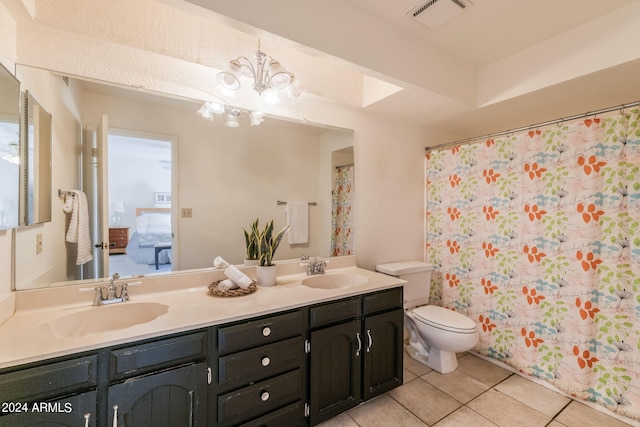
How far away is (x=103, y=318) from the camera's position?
127cm

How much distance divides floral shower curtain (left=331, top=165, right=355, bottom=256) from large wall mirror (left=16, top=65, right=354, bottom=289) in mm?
157

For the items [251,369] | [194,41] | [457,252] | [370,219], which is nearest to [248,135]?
[194,41]

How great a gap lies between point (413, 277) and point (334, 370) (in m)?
1.18

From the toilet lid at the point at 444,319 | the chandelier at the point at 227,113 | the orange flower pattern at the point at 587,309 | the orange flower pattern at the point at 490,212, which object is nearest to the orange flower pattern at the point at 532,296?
the orange flower pattern at the point at 587,309

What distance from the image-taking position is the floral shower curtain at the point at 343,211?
88.0 inches

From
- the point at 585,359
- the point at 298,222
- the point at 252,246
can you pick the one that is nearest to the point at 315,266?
the point at 298,222

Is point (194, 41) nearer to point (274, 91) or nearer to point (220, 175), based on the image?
point (274, 91)

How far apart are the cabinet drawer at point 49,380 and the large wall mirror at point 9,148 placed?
1.90 feet

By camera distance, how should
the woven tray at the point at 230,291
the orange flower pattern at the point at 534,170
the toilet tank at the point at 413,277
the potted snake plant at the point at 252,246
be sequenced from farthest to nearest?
1. the toilet tank at the point at 413,277
2. the orange flower pattern at the point at 534,170
3. the potted snake plant at the point at 252,246
4. the woven tray at the point at 230,291

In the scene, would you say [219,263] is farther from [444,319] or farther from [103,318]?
[444,319]

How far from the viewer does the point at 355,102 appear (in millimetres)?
2164

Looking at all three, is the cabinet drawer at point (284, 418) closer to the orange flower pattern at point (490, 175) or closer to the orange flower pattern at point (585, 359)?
the orange flower pattern at point (585, 359)

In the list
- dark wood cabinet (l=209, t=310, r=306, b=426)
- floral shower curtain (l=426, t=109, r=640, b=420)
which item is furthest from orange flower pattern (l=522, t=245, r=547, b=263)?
dark wood cabinet (l=209, t=310, r=306, b=426)

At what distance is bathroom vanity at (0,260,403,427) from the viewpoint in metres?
0.91
